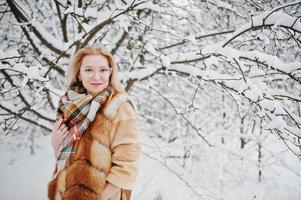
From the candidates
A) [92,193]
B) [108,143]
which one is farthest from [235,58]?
[92,193]

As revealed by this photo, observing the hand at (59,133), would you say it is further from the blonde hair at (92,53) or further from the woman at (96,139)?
the blonde hair at (92,53)

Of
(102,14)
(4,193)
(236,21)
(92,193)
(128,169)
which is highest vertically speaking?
(236,21)

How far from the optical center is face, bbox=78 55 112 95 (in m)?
2.07

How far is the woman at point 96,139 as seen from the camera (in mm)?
1870

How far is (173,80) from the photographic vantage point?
7.51 meters

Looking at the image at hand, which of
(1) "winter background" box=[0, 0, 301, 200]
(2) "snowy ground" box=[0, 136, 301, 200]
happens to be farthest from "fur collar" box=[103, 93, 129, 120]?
(2) "snowy ground" box=[0, 136, 301, 200]

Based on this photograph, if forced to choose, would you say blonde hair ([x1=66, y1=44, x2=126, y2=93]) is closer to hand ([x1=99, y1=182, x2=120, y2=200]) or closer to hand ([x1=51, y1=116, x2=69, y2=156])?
hand ([x1=51, y1=116, x2=69, y2=156])

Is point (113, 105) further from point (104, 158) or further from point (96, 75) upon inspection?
point (104, 158)

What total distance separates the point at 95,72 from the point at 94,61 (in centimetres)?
8

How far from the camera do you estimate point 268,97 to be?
2.48m

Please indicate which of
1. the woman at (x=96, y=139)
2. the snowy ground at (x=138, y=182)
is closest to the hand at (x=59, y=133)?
the woman at (x=96, y=139)

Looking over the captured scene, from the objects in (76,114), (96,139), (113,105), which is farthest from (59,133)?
(113,105)

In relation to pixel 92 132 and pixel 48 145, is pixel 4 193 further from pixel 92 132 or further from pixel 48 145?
pixel 92 132

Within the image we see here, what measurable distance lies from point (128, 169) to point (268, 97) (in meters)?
1.42
